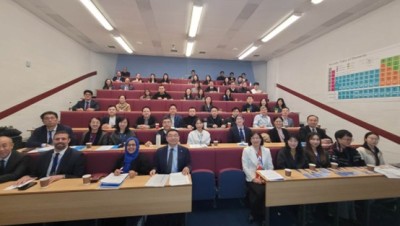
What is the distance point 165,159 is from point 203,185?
617 mm

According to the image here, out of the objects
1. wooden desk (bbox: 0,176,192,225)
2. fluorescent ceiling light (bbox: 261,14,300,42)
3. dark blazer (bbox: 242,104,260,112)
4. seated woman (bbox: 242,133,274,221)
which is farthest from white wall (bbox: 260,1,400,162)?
wooden desk (bbox: 0,176,192,225)

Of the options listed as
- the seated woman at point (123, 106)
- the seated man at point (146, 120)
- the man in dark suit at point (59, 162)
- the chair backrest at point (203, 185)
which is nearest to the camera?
the man in dark suit at point (59, 162)

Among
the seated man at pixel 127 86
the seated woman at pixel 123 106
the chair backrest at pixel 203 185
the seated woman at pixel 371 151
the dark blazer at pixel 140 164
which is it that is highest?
the seated man at pixel 127 86

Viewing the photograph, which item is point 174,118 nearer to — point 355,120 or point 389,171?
point 389,171

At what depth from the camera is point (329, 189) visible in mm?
2152

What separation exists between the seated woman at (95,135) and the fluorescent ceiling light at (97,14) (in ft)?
7.61

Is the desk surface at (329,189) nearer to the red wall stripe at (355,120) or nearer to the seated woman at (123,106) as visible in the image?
the red wall stripe at (355,120)

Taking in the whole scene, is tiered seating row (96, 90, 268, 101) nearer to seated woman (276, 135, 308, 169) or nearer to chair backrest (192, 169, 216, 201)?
seated woman (276, 135, 308, 169)

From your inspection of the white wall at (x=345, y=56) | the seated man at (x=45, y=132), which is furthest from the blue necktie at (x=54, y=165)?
the white wall at (x=345, y=56)

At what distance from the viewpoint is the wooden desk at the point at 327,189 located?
208 centimetres

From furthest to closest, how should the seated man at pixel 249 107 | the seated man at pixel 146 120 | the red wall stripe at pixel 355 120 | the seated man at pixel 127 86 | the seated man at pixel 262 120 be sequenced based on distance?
the seated man at pixel 127 86
the seated man at pixel 249 107
the seated man at pixel 262 120
the seated man at pixel 146 120
the red wall stripe at pixel 355 120

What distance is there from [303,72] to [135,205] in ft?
20.0

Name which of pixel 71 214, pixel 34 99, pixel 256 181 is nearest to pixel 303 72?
pixel 256 181

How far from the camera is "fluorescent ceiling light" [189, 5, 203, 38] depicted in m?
3.96
